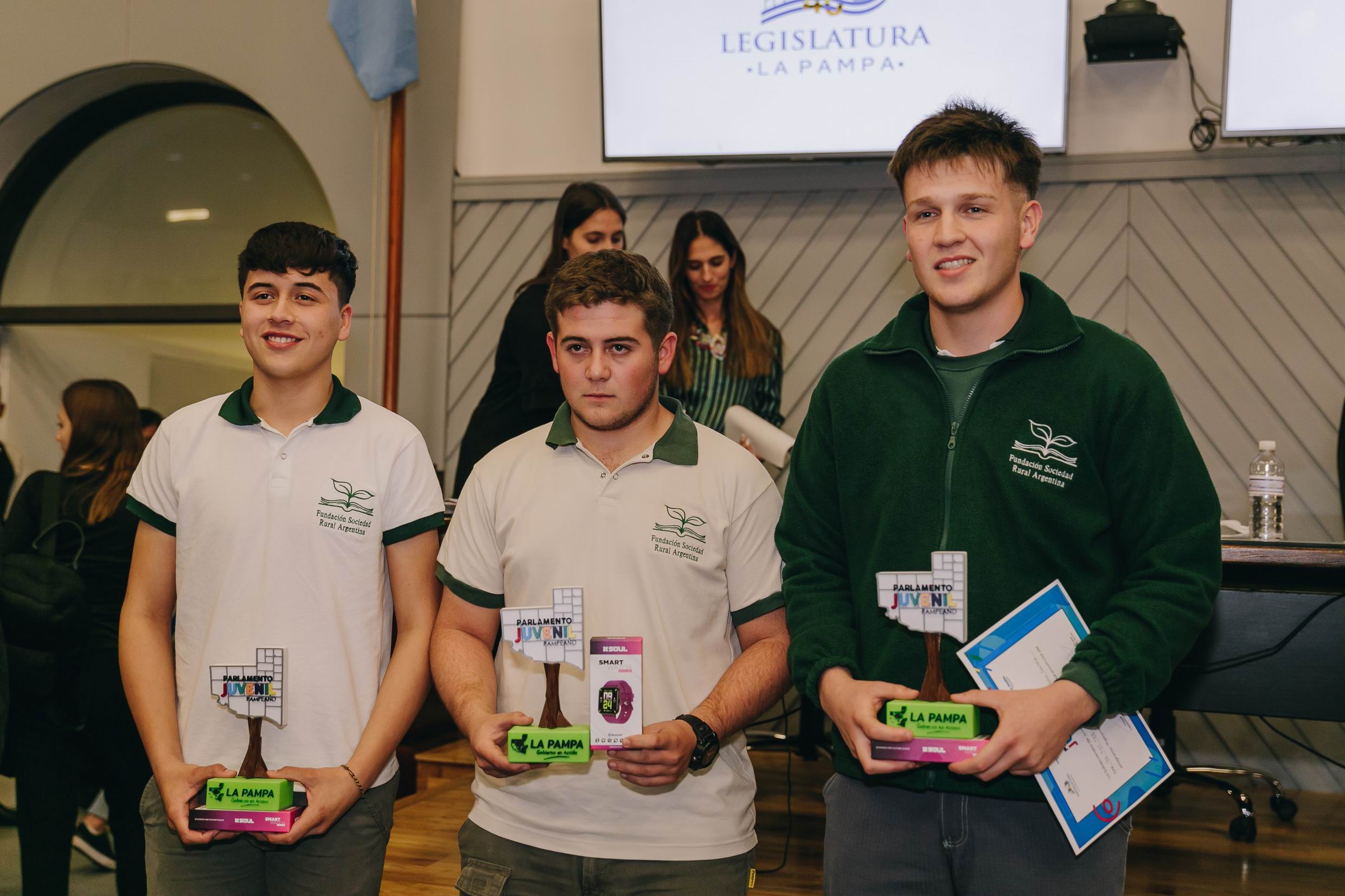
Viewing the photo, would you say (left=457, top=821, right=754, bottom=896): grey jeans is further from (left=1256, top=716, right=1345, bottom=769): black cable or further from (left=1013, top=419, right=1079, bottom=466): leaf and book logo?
(left=1256, top=716, right=1345, bottom=769): black cable

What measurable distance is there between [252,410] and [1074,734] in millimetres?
1277

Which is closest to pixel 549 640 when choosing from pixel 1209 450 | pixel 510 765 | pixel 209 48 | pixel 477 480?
pixel 510 765

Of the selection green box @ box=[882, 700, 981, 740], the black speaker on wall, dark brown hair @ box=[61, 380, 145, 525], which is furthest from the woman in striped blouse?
green box @ box=[882, 700, 981, 740]

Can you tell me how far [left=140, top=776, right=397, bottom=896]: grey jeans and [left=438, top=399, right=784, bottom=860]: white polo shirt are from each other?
0.17 m

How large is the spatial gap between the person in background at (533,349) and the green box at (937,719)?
5.01ft

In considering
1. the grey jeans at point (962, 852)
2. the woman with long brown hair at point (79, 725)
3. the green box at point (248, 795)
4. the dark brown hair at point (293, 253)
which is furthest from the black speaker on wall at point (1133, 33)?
the green box at point (248, 795)

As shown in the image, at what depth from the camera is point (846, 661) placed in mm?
1435

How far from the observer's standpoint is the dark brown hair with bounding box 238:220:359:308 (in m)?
1.71

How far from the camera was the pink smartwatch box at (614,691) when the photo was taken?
4.73 ft

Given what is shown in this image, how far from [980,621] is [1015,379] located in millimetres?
314

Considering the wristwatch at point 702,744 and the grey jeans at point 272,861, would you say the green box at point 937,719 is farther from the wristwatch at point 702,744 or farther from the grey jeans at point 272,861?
the grey jeans at point 272,861

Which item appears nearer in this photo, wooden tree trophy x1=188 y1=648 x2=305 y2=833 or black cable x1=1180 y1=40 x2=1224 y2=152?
wooden tree trophy x1=188 y1=648 x2=305 y2=833

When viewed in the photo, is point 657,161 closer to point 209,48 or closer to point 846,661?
point 209,48

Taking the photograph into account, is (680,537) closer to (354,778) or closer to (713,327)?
(354,778)
